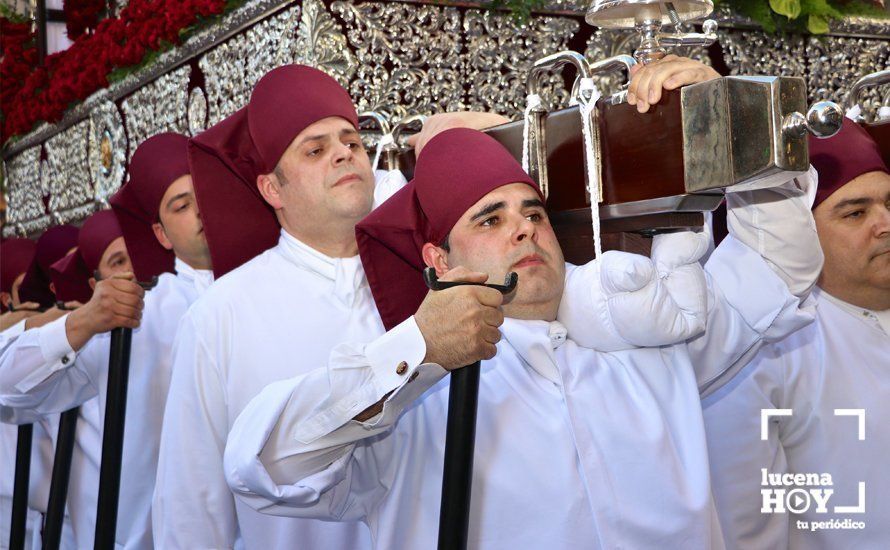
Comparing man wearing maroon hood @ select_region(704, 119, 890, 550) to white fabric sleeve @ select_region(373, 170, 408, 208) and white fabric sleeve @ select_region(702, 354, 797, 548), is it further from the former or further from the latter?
white fabric sleeve @ select_region(373, 170, 408, 208)

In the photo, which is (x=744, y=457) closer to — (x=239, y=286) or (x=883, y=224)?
(x=883, y=224)

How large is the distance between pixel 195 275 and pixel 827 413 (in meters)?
2.58

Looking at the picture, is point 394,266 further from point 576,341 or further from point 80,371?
point 80,371

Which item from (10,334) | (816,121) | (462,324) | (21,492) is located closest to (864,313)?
(816,121)

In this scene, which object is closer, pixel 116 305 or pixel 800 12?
pixel 116 305

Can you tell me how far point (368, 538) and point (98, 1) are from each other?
5.02 m

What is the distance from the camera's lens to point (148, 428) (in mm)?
4789

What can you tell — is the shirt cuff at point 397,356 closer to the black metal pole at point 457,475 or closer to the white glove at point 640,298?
the black metal pole at point 457,475

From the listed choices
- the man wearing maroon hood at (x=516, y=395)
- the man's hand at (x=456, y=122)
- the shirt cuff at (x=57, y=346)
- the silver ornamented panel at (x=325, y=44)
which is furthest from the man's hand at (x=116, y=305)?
the man wearing maroon hood at (x=516, y=395)

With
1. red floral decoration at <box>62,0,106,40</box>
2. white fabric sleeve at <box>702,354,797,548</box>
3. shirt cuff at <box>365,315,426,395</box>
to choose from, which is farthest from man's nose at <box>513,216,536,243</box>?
red floral decoration at <box>62,0,106,40</box>

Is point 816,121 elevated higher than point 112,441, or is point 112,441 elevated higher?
point 816,121

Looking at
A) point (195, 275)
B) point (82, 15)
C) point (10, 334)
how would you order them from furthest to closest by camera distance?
point (82, 15) < point (10, 334) < point (195, 275)

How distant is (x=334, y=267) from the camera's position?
3.81 meters

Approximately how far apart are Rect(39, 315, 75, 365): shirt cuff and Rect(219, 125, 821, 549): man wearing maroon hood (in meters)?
1.72
